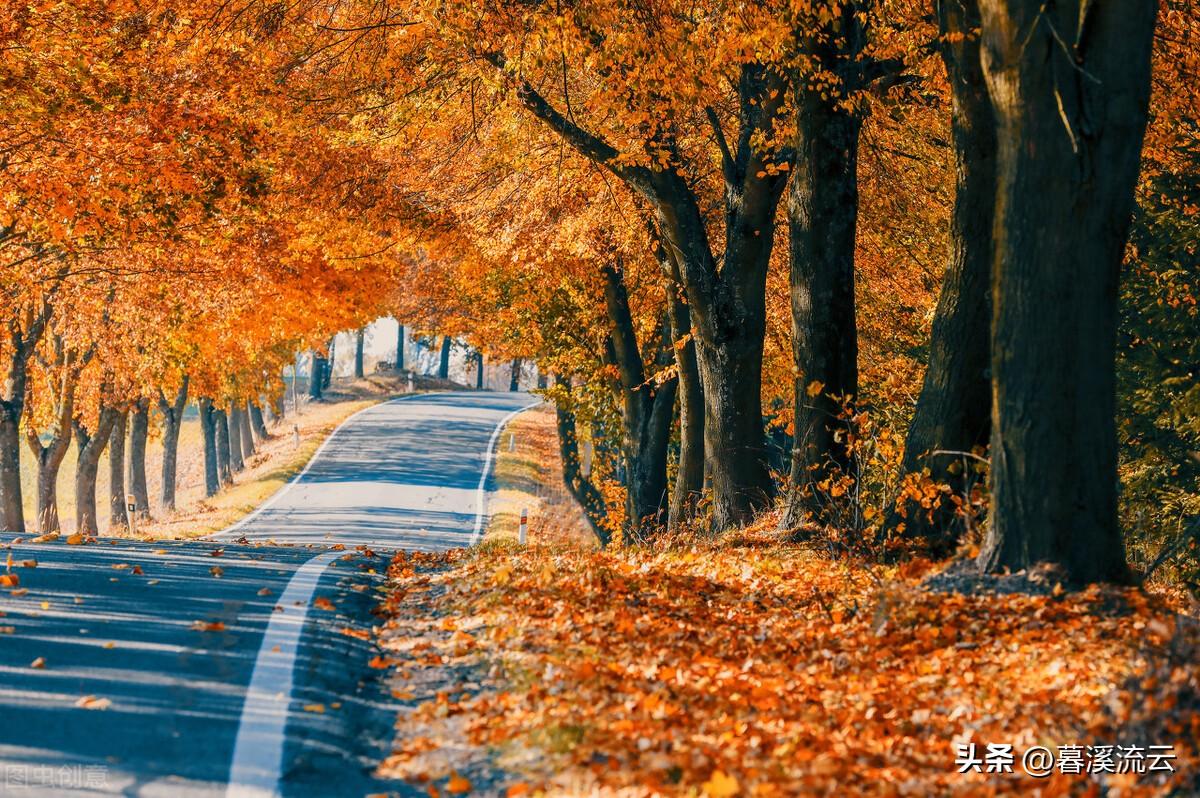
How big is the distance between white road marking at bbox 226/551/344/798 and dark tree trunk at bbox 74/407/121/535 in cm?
2221

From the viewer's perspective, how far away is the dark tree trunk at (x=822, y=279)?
1151 cm

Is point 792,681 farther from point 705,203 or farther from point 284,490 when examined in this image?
point 284,490

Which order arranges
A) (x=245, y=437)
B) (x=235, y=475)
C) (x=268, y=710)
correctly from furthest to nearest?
(x=245, y=437)
(x=235, y=475)
(x=268, y=710)

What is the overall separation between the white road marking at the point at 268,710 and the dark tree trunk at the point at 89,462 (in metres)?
22.2

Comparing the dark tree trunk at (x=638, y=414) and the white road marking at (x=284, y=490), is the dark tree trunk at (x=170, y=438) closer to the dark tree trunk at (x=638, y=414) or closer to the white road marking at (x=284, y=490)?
the white road marking at (x=284, y=490)

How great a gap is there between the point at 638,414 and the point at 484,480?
1450cm

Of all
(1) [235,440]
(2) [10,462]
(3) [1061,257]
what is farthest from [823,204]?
(1) [235,440]

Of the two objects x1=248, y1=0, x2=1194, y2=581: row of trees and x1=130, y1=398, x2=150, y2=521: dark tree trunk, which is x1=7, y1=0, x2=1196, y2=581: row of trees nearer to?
x1=248, y1=0, x2=1194, y2=581: row of trees

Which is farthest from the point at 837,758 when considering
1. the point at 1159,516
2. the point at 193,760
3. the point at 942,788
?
the point at 1159,516

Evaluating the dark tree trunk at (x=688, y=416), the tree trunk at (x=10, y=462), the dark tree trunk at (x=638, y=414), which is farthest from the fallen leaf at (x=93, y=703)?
the tree trunk at (x=10, y=462)

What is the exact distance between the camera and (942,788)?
5.20 metres

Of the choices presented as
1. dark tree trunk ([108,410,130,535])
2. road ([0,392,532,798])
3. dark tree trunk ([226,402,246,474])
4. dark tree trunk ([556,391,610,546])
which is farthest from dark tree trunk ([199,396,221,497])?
road ([0,392,532,798])

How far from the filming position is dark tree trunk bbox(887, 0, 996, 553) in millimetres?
9734

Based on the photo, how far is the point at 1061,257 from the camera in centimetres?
745
